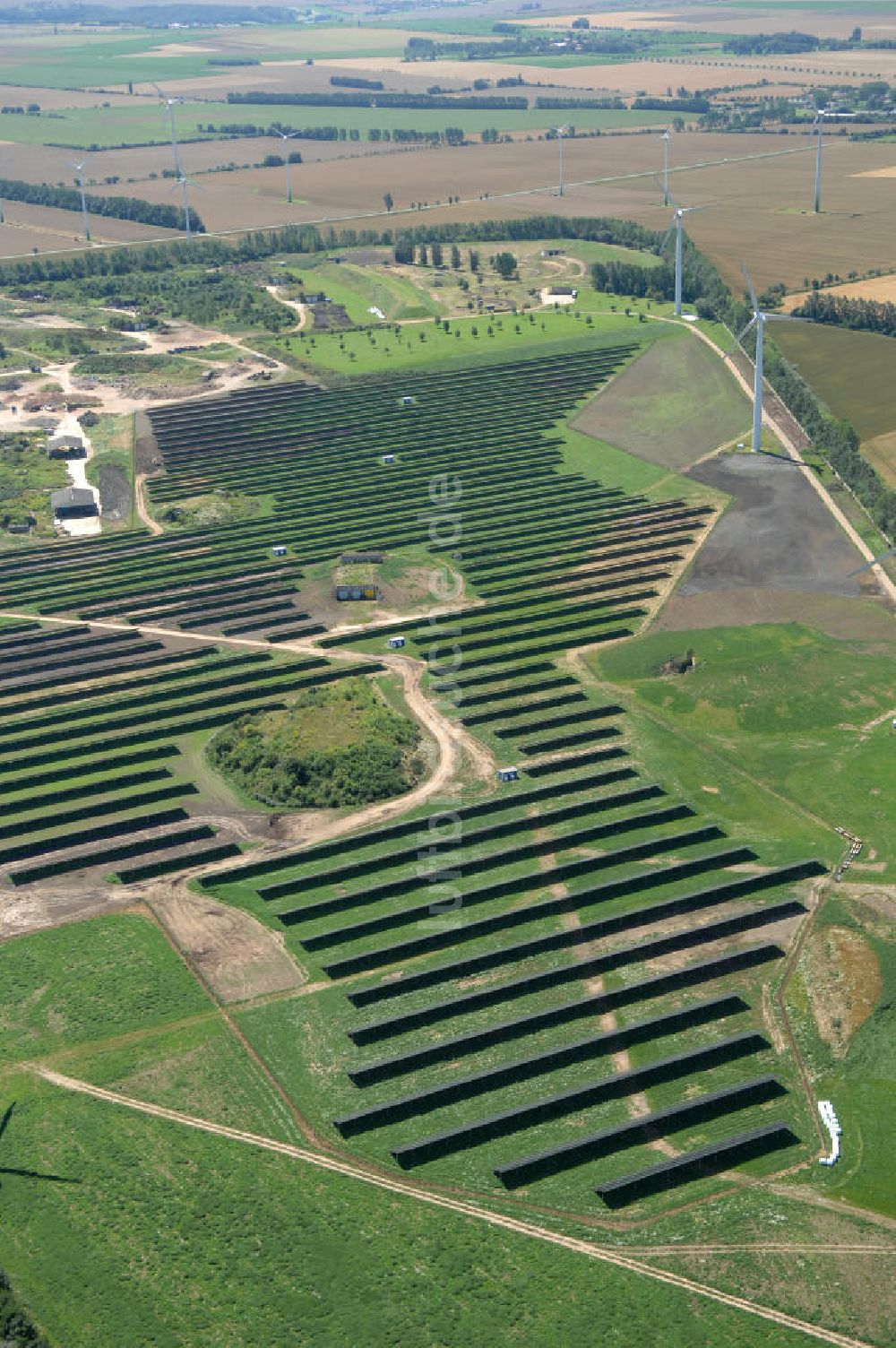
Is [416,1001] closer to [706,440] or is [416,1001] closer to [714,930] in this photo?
[714,930]

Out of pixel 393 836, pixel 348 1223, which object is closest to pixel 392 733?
pixel 393 836

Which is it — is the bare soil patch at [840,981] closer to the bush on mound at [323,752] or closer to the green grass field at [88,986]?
the bush on mound at [323,752]

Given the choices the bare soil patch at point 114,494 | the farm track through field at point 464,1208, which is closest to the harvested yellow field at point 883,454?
the bare soil patch at point 114,494

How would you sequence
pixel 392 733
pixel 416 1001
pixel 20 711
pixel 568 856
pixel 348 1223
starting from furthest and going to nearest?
1. pixel 20 711
2. pixel 392 733
3. pixel 568 856
4. pixel 416 1001
5. pixel 348 1223

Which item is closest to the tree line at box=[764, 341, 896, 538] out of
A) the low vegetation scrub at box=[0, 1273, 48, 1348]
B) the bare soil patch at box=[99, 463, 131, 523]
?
the bare soil patch at box=[99, 463, 131, 523]

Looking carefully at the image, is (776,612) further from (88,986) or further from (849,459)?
(88,986)

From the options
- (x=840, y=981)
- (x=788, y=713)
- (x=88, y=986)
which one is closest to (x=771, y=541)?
(x=788, y=713)

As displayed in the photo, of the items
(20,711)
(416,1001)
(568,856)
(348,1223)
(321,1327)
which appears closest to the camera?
(321,1327)
